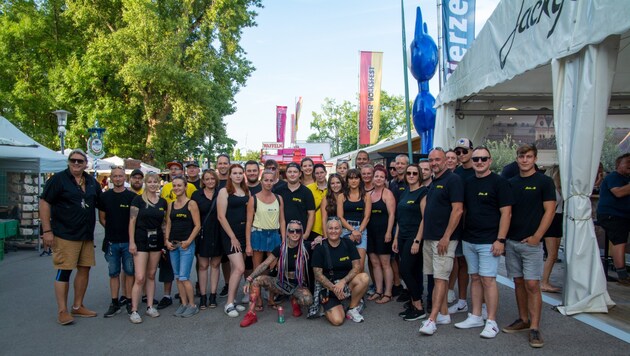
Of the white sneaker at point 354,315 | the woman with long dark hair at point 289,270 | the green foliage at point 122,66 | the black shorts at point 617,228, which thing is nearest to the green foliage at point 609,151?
the black shorts at point 617,228

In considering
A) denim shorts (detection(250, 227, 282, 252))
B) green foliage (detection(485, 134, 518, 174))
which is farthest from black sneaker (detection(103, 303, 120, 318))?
green foliage (detection(485, 134, 518, 174))

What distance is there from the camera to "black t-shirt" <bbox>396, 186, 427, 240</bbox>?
4922 mm

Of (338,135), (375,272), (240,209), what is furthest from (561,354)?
(338,135)

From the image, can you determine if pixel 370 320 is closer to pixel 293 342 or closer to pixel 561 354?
pixel 293 342

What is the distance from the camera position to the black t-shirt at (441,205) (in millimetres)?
4336

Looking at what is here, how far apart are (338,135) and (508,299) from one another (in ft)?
191

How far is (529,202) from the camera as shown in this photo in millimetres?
4121

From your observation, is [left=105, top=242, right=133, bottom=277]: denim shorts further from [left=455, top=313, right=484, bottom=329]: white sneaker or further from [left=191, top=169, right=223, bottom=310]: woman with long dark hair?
[left=455, top=313, right=484, bottom=329]: white sneaker

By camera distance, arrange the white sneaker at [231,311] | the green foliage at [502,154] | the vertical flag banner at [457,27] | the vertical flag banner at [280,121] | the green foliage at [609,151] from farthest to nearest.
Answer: the vertical flag banner at [280,121] → the green foliage at [502,154] → the green foliage at [609,151] → the vertical flag banner at [457,27] → the white sneaker at [231,311]

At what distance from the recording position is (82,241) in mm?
5004

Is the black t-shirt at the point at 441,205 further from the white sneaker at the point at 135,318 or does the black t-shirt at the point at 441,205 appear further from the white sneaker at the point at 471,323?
the white sneaker at the point at 135,318

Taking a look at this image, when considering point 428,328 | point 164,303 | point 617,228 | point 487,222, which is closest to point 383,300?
point 428,328

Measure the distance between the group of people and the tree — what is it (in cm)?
5504

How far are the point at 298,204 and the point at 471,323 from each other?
7.77 feet
